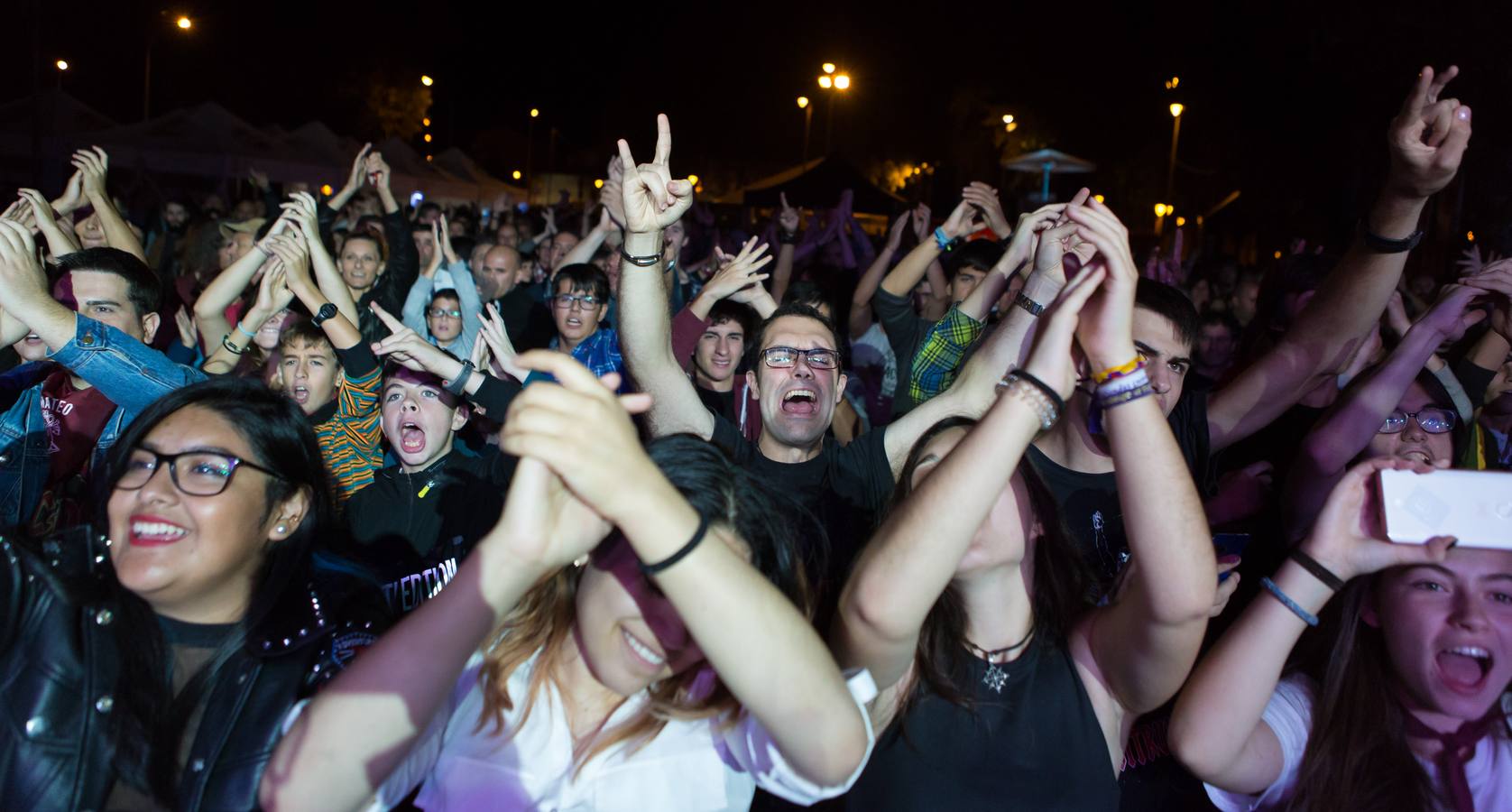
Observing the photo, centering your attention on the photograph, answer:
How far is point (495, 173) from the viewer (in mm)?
53375

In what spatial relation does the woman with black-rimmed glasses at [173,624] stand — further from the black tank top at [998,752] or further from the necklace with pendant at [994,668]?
the necklace with pendant at [994,668]

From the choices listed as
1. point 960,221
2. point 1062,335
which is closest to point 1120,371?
point 1062,335

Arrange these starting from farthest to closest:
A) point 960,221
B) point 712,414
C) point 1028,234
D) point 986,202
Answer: point 960,221 → point 986,202 → point 1028,234 → point 712,414

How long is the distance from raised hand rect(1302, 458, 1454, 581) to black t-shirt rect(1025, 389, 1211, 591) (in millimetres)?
842

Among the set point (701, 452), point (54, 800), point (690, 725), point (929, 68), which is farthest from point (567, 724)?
point (929, 68)

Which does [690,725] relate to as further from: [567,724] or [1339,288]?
[1339,288]

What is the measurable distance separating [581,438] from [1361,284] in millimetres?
2867

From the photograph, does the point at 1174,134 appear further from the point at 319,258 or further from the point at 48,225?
the point at 48,225

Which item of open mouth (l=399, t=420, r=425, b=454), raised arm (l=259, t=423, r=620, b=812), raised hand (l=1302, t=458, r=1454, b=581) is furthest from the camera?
open mouth (l=399, t=420, r=425, b=454)

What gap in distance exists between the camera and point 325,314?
4262mm

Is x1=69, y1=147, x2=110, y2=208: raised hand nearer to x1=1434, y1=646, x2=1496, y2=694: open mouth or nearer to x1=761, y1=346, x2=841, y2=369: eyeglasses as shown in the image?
x1=761, y1=346, x2=841, y2=369: eyeglasses

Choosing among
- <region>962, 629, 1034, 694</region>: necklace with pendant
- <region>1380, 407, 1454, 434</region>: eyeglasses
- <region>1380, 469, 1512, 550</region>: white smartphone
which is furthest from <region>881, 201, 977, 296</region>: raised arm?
<region>1380, 469, 1512, 550</region>: white smartphone

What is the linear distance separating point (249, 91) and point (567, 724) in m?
43.3

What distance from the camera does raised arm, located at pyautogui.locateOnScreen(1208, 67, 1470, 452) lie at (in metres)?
2.88
